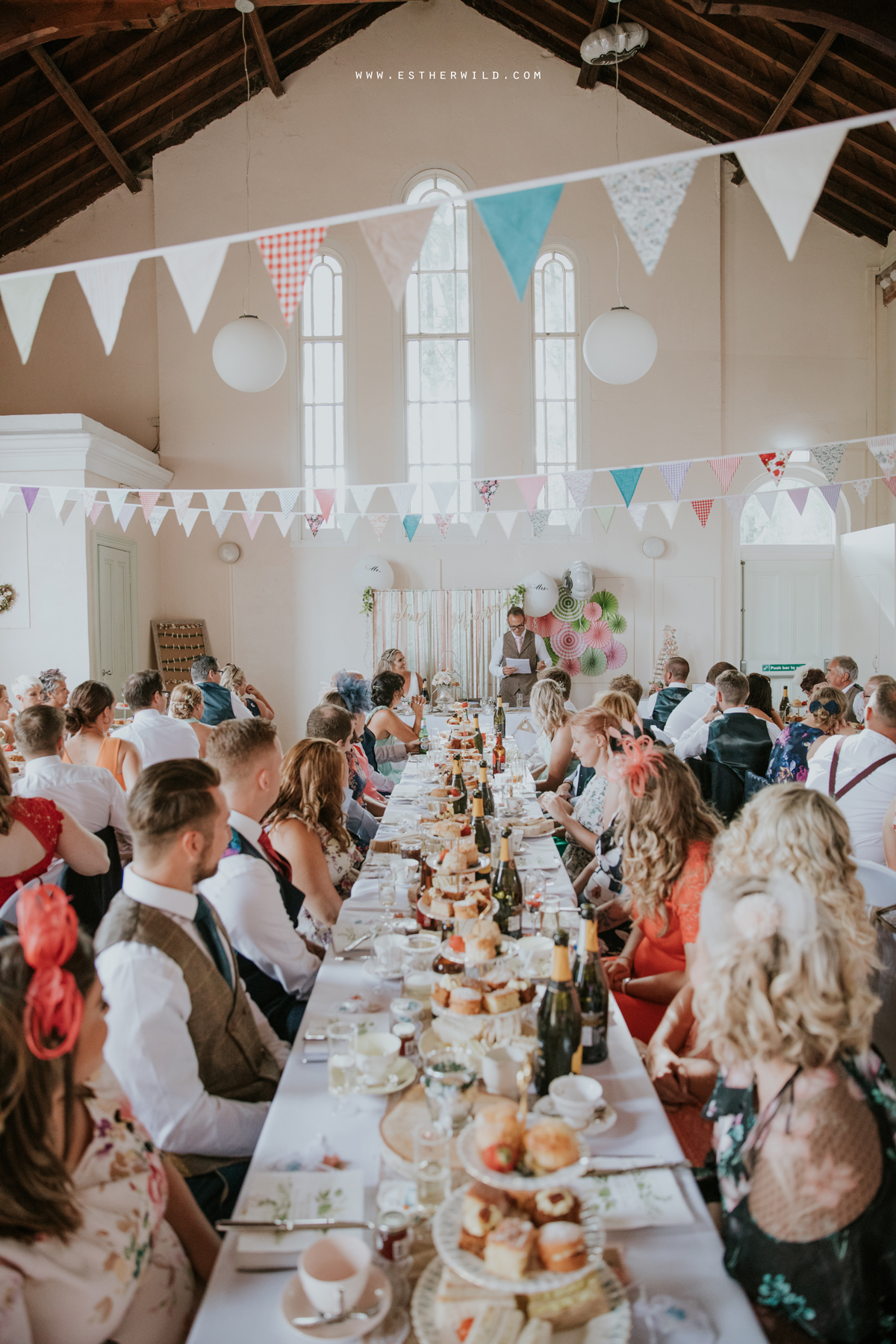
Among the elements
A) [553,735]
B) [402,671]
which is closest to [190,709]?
[553,735]

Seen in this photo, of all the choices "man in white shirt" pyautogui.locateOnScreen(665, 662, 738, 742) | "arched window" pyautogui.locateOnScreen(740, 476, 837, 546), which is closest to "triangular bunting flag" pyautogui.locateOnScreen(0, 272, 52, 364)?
"man in white shirt" pyautogui.locateOnScreen(665, 662, 738, 742)

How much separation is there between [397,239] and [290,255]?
0.47m

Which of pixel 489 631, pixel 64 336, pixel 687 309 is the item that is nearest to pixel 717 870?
pixel 489 631

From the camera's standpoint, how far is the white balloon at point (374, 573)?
9570 mm

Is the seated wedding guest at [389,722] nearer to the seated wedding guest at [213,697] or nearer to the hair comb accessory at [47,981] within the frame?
the seated wedding guest at [213,697]

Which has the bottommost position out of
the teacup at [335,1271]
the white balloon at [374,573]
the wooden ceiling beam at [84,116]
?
the teacup at [335,1271]

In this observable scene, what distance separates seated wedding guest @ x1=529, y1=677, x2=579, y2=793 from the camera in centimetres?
495

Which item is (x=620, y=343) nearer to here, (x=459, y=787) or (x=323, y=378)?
(x=459, y=787)

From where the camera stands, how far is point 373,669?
9.88 meters

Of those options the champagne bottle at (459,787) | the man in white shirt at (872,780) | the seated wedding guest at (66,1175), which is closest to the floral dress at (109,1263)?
the seated wedding guest at (66,1175)

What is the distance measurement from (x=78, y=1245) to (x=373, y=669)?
873 centimetres

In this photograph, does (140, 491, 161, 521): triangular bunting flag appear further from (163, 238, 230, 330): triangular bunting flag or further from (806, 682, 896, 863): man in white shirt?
(806, 682, 896, 863): man in white shirt

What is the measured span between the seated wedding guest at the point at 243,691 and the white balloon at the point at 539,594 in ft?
10.4

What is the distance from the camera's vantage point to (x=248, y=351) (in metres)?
5.70
